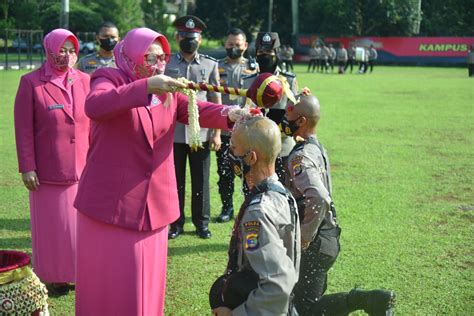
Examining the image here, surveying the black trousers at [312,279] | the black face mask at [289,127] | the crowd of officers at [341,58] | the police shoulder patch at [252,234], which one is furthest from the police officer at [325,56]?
the police shoulder patch at [252,234]

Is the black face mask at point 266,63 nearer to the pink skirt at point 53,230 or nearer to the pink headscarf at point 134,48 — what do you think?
the pink skirt at point 53,230

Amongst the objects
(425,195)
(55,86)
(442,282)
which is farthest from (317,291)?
(425,195)

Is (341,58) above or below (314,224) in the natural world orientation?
below

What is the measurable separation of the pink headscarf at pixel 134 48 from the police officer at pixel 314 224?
1192 millimetres

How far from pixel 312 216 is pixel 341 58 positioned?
4028cm

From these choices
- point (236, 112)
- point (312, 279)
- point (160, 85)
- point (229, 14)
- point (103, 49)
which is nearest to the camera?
point (160, 85)

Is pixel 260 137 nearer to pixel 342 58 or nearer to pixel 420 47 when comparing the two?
pixel 342 58

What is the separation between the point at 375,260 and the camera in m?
6.64

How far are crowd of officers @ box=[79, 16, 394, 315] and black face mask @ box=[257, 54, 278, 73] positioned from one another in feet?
0.04

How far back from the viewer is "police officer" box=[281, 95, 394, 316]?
431 centimetres

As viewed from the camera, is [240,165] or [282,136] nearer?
[240,165]

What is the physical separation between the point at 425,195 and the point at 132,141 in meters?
6.62

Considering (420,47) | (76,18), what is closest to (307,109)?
(420,47)

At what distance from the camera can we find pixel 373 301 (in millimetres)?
4406
